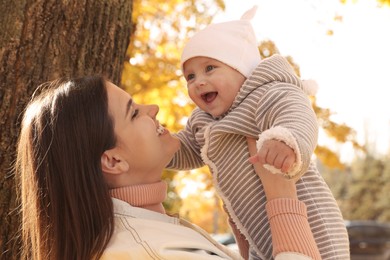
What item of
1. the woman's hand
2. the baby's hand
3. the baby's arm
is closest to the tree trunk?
the baby's arm

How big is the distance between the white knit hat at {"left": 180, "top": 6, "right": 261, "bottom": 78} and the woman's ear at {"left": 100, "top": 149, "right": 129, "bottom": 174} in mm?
562

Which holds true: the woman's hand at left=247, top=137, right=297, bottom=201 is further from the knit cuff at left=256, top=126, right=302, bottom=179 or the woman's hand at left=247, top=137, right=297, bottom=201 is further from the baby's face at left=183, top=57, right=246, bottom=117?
the baby's face at left=183, top=57, right=246, bottom=117

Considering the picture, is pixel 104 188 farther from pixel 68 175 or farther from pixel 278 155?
pixel 278 155

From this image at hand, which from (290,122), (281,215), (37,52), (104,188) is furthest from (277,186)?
(37,52)

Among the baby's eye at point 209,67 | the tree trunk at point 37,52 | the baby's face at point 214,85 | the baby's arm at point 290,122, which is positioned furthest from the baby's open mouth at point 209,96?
the tree trunk at point 37,52

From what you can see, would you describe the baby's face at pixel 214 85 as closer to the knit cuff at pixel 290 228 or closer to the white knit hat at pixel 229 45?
the white knit hat at pixel 229 45

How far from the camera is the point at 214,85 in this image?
8.01ft

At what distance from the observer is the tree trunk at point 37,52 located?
8.57 feet

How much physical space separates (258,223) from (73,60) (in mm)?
1030

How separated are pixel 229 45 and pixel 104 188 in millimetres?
795

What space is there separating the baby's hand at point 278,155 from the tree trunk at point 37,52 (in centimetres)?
108

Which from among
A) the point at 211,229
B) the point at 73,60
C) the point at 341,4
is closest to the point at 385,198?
the point at 211,229

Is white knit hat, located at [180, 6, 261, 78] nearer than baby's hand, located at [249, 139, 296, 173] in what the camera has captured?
No

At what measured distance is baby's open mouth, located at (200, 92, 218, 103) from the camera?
97.1 inches
